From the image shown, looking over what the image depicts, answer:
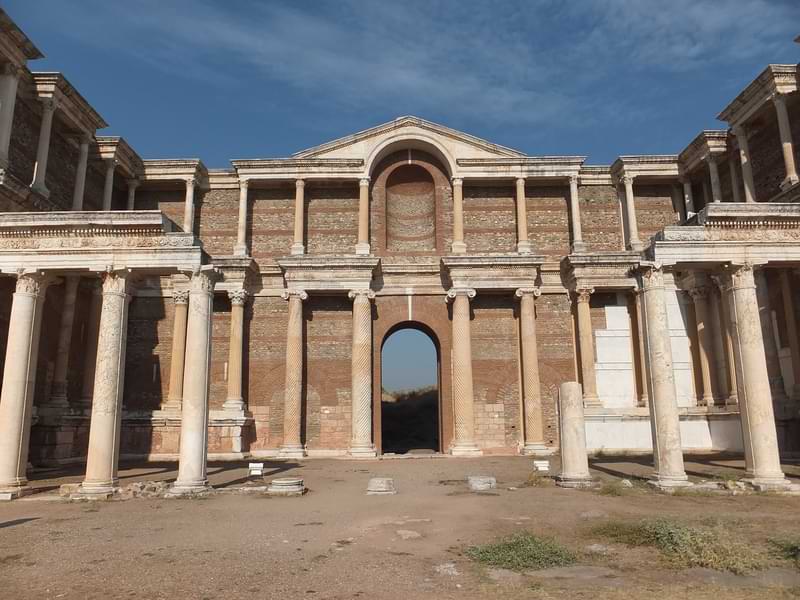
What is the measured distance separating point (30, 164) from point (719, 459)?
2707 centimetres

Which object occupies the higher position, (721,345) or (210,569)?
(721,345)

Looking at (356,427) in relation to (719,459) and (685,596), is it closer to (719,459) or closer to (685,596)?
(719,459)

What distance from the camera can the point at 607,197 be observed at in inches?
1104

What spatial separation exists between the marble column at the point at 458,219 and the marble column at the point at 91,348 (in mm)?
15099

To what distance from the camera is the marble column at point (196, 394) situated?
45.9ft

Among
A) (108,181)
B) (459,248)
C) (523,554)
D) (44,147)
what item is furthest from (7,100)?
(523,554)

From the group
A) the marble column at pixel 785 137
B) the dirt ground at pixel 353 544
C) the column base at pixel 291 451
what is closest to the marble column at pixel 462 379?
the column base at pixel 291 451

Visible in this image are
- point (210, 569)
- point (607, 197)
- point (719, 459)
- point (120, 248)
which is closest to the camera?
point (210, 569)

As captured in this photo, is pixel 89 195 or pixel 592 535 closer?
pixel 592 535

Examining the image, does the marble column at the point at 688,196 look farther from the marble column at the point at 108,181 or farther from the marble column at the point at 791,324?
the marble column at the point at 108,181

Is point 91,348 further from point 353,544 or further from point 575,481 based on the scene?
point 575,481

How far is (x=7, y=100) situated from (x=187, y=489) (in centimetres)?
1486

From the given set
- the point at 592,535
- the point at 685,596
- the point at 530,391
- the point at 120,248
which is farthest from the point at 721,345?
the point at 120,248

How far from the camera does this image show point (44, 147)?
20969 mm
